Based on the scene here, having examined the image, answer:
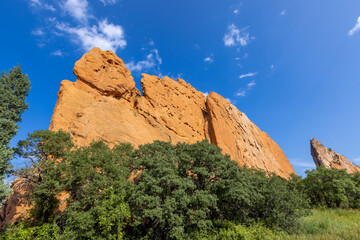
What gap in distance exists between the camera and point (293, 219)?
13867 millimetres

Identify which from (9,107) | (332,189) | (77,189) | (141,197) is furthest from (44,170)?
(332,189)

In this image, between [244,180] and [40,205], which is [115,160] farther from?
[244,180]

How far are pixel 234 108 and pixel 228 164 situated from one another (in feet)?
117

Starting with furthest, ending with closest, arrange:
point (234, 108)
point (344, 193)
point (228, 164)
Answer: point (234, 108), point (344, 193), point (228, 164)

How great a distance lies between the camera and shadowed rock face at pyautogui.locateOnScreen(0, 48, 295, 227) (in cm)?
2675

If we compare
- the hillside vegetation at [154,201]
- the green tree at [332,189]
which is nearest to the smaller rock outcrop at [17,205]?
the hillside vegetation at [154,201]

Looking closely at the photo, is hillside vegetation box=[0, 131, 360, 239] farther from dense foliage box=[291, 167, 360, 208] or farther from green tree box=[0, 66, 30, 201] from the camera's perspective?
dense foliage box=[291, 167, 360, 208]

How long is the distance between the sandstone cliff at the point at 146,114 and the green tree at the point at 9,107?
6.81 meters

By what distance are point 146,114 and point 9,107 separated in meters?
23.4

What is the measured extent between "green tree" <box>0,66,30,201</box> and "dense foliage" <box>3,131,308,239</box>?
135 centimetres

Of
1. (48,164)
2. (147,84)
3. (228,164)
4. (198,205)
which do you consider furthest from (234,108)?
(48,164)

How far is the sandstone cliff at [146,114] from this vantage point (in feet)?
88.1

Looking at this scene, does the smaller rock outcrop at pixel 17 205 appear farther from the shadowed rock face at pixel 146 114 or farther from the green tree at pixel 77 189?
the shadowed rock face at pixel 146 114

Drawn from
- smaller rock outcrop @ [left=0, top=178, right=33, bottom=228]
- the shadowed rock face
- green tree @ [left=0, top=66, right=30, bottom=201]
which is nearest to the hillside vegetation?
green tree @ [left=0, top=66, right=30, bottom=201]
